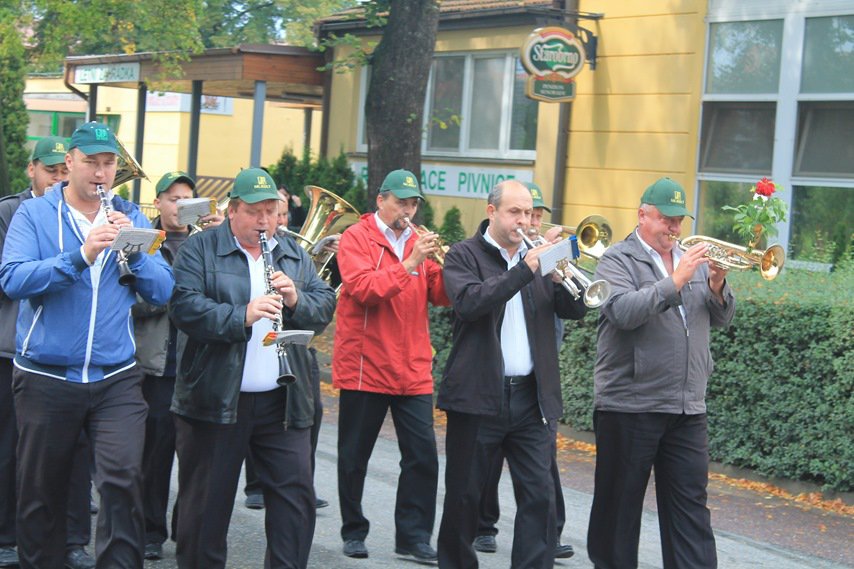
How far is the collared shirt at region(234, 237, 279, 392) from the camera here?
19.1 feet

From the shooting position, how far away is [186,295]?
5730 mm

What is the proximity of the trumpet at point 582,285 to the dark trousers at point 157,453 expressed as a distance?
2.27 m

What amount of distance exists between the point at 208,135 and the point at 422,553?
110 feet

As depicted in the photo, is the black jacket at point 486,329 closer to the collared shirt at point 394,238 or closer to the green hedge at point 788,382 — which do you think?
the collared shirt at point 394,238

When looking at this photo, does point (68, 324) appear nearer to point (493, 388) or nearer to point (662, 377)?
point (493, 388)

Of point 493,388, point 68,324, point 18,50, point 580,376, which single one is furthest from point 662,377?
point 18,50

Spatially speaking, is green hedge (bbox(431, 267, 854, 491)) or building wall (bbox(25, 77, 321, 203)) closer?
green hedge (bbox(431, 267, 854, 491))

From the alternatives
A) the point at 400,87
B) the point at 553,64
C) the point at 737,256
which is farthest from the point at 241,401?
the point at 553,64

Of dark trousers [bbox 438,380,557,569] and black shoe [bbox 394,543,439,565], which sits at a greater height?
dark trousers [bbox 438,380,557,569]

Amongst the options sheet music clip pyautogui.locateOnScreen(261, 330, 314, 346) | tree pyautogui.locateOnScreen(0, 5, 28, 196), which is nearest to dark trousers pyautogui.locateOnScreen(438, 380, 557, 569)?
sheet music clip pyautogui.locateOnScreen(261, 330, 314, 346)

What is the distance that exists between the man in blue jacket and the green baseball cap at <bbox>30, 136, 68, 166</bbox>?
1198 millimetres

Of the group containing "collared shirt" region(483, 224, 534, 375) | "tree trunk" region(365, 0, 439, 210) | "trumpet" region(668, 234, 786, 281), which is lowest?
"collared shirt" region(483, 224, 534, 375)

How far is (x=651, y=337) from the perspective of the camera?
627 cm

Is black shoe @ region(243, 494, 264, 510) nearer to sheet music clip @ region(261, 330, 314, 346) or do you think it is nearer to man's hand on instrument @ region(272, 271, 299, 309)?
man's hand on instrument @ region(272, 271, 299, 309)
